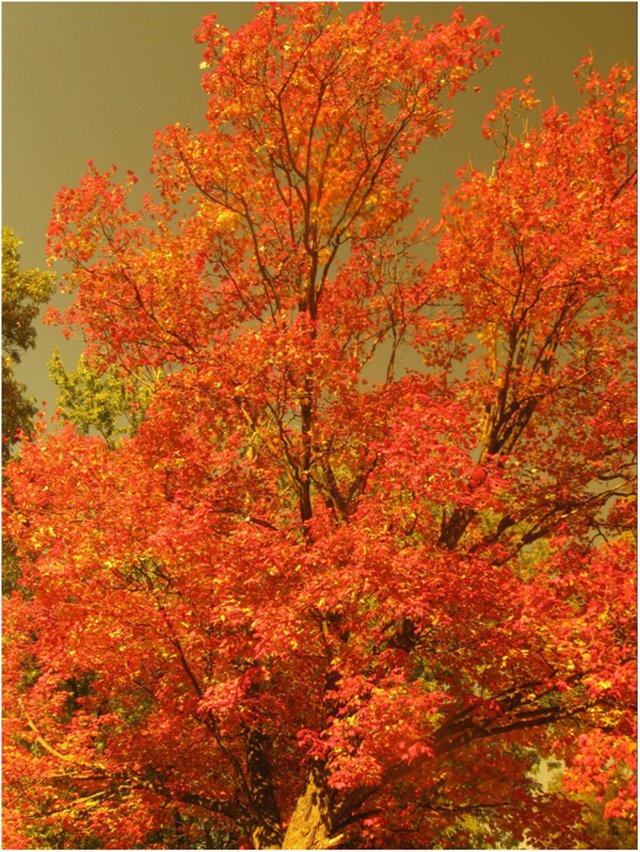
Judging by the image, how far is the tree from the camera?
16219 mm

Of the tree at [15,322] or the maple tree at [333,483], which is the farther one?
the tree at [15,322]

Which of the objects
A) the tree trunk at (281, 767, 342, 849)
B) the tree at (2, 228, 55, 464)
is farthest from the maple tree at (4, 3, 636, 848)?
the tree at (2, 228, 55, 464)

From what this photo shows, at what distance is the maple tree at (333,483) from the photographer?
6.75 metres

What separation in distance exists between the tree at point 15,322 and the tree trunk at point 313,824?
38.9 feet

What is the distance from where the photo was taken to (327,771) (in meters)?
7.79

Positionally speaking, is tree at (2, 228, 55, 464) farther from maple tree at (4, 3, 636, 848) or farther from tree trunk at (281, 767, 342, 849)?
tree trunk at (281, 767, 342, 849)

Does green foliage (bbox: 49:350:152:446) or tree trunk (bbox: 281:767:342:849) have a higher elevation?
green foliage (bbox: 49:350:152:446)

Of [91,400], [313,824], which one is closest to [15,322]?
[91,400]

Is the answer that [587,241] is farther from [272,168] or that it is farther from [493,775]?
[493,775]

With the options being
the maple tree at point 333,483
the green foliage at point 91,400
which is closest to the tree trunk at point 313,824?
the maple tree at point 333,483

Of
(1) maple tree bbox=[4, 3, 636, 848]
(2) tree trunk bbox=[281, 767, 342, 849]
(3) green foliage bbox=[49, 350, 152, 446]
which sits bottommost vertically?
(2) tree trunk bbox=[281, 767, 342, 849]

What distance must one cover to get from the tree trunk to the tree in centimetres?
1184

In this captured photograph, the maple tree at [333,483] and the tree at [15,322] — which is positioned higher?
the tree at [15,322]

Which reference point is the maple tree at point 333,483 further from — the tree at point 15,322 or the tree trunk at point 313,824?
the tree at point 15,322
